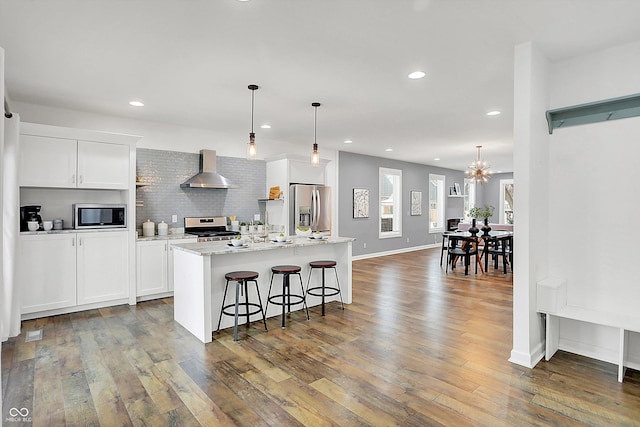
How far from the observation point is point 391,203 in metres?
9.86

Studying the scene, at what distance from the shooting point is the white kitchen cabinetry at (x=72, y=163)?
166 inches

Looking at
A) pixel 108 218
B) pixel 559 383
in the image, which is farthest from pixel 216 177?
pixel 559 383

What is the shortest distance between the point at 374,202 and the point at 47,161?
665 cm

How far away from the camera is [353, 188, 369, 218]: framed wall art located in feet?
28.2

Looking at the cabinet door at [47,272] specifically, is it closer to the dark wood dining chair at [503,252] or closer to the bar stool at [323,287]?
the bar stool at [323,287]

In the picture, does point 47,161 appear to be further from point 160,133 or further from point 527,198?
point 527,198

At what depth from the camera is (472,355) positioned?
3160 mm

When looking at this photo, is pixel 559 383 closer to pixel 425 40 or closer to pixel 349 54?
pixel 425 40

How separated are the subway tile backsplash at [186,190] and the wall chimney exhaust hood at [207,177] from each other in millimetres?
172

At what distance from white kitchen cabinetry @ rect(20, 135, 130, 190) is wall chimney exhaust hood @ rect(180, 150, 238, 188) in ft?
3.24

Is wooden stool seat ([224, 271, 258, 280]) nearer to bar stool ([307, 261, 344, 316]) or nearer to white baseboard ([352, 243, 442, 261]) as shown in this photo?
bar stool ([307, 261, 344, 316])

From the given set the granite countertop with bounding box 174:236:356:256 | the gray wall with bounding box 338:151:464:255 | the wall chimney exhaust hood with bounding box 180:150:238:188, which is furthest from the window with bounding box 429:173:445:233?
the granite countertop with bounding box 174:236:356:256

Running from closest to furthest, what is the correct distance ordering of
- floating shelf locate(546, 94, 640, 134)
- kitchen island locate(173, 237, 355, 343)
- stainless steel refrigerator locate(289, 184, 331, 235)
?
floating shelf locate(546, 94, 640, 134) → kitchen island locate(173, 237, 355, 343) → stainless steel refrigerator locate(289, 184, 331, 235)

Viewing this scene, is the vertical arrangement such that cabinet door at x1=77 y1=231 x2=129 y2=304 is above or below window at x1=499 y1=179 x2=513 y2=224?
below
